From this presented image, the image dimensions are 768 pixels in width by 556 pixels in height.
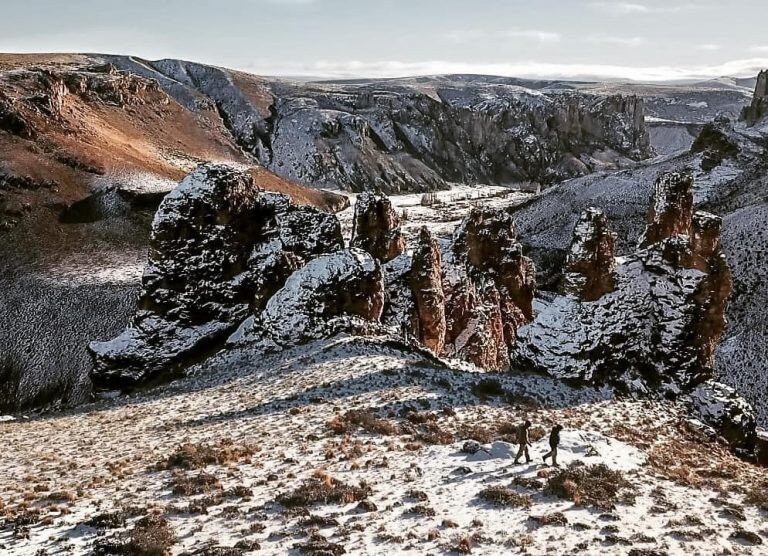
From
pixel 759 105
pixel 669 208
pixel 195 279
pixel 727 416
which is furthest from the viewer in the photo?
pixel 759 105

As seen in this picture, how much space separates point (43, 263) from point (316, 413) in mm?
43095

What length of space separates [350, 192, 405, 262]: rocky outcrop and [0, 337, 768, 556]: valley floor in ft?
54.2

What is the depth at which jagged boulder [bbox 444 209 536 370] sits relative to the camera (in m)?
40.7

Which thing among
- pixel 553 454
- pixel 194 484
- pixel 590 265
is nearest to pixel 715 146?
pixel 590 265

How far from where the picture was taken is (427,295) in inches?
1501

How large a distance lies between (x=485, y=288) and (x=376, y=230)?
911 centimetres

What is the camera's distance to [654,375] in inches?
1101

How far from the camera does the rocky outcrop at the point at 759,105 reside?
14775cm

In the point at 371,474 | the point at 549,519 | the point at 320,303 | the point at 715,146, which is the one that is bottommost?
the point at 371,474

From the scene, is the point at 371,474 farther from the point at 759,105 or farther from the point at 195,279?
the point at 759,105

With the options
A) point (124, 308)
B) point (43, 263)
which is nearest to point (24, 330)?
point (124, 308)

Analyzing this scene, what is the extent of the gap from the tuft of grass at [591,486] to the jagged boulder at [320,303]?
17279mm

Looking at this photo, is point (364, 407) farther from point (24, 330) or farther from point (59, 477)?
point (24, 330)

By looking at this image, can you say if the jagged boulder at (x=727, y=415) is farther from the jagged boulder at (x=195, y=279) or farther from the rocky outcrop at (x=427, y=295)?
the jagged boulder at (x=195, y=279)
